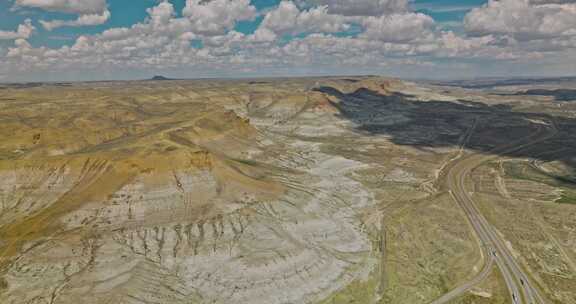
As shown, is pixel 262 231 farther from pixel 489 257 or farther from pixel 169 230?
pixel 489 257

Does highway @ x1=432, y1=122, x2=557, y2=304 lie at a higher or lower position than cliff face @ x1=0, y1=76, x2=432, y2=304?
lower

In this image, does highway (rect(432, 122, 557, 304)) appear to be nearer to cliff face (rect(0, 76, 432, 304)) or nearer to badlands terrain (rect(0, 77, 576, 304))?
badlands terrain (rect(0, 77, 576, 304))

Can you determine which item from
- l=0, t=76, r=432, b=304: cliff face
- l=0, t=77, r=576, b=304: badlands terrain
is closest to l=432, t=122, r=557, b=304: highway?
l=0, t=77, r=576, b=304: badlands terrain

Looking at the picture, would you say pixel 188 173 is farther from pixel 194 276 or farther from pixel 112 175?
pixel 194 276

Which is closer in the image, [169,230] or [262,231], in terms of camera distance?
[169,230]

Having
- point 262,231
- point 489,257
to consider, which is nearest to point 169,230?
point 262,231

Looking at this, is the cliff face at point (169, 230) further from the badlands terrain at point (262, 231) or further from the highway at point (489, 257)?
the highway at point (489, 257)

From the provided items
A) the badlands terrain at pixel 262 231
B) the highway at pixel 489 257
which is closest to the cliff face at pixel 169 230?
the badlands terrain at pixel 262 231

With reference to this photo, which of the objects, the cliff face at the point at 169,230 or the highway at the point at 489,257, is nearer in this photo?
the cliff face at the point at 169,230

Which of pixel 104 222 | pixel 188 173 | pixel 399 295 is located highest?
pixel 188 173

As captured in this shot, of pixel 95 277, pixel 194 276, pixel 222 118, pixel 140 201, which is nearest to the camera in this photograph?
pixel 95 277

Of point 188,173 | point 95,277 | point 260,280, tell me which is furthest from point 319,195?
point 95,277
